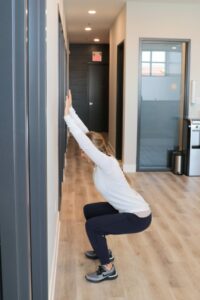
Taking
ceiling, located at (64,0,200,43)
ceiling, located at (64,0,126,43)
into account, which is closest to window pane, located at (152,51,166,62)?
ceiling, located at (64,0,200,43)

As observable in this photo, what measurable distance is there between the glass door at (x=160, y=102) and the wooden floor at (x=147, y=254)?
1534 mm

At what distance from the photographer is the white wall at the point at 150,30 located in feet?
21.1

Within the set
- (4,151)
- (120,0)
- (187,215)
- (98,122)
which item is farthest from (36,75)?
(98,122)

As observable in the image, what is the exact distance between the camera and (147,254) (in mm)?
3391

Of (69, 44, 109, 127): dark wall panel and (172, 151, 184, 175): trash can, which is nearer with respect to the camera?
(172, 151, 184, 175): trash can

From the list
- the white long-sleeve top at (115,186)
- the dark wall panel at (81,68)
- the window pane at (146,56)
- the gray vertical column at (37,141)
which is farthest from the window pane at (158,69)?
the dark wall panel at (81,68)

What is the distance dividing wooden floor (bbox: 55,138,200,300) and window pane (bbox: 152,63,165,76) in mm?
2214

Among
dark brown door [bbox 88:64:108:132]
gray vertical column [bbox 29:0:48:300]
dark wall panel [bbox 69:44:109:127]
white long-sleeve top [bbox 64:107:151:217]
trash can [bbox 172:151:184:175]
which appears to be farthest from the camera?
dark brown door [bbox 88:64:108:132]

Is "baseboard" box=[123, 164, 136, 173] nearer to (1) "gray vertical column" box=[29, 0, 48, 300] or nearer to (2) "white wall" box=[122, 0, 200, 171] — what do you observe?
(2) "white wall" box=[122, 0, 200, 171]

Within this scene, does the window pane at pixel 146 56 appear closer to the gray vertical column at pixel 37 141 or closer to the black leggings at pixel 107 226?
the black leggings at pixel 107 226

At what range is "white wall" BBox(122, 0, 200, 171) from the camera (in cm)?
644

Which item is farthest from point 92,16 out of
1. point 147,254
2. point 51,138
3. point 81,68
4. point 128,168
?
point 147,254

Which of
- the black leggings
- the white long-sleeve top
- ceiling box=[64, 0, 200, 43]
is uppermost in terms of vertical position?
ceiling box=[64, 0, 200, 43]

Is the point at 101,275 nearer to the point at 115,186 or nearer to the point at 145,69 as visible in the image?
the point at 115,186
